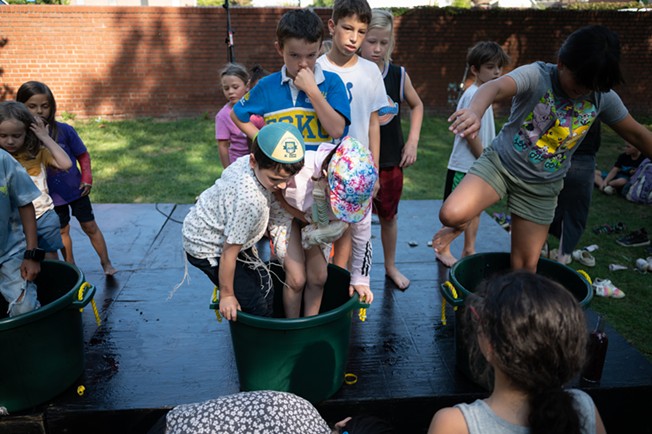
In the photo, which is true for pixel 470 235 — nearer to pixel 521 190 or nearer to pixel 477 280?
pixel 477 280

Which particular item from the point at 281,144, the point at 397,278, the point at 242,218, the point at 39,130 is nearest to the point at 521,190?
the point at 397,278

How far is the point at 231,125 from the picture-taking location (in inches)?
145

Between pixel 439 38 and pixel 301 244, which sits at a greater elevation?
pixel 439 38

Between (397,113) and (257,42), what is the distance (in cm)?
706

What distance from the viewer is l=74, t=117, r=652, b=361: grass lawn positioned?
3.63m

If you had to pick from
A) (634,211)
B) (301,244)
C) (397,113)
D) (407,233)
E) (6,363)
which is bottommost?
(634,211)

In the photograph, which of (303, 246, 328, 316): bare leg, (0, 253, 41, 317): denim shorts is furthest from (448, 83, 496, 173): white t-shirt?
(0, 253, 41, 317): denim shorts

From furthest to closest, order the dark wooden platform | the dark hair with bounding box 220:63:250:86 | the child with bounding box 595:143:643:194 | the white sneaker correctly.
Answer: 1. the child with bounding box 595:143:643:194
2. the white sneaker
3. the dark hair with bounding box 220:63:250:86
4. the dark wooden platform

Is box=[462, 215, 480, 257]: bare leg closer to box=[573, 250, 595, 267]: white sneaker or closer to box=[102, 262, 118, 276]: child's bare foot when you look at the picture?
box=[573, 250, 595, 267]: white sneaker

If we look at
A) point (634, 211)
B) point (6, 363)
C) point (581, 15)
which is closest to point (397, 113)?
point (6, 363)

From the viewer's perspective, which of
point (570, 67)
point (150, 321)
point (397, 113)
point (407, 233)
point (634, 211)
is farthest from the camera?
point (634, 211)

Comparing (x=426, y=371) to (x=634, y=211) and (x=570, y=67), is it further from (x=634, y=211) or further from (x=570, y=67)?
(x=634, y=211)

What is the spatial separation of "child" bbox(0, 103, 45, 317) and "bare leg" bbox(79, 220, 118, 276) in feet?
2.94

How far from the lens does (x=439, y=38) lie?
979cm
